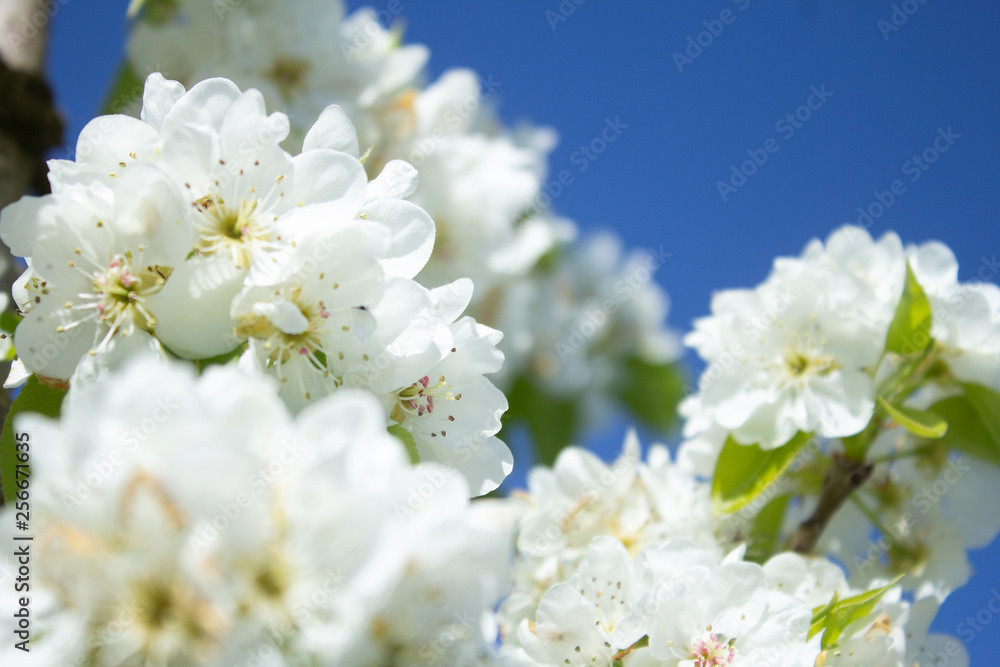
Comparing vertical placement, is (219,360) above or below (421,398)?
below

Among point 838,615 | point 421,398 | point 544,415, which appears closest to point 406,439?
point 421,398

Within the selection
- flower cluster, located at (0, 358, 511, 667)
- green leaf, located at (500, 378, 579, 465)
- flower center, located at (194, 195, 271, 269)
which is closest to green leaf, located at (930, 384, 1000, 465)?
flower cluster, located at (0, 358, 511, 667)

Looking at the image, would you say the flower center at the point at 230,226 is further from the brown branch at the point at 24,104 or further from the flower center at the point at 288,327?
the brown branch at the point at 24,104

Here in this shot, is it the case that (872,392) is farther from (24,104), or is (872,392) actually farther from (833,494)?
(24,104)

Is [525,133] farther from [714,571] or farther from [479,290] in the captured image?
[714,571]

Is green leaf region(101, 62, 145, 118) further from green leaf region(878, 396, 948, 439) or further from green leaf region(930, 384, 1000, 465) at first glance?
green leaf region(930, 384, 1000, 465)

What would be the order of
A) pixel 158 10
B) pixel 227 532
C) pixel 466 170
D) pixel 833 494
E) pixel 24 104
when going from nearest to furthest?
pixel 227 532 → pixel 833 494 → pixel 24 104 → pixel 158 10 → pixel 466 170

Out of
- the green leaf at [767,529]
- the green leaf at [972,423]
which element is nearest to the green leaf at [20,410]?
the green leaf at [767,529]
